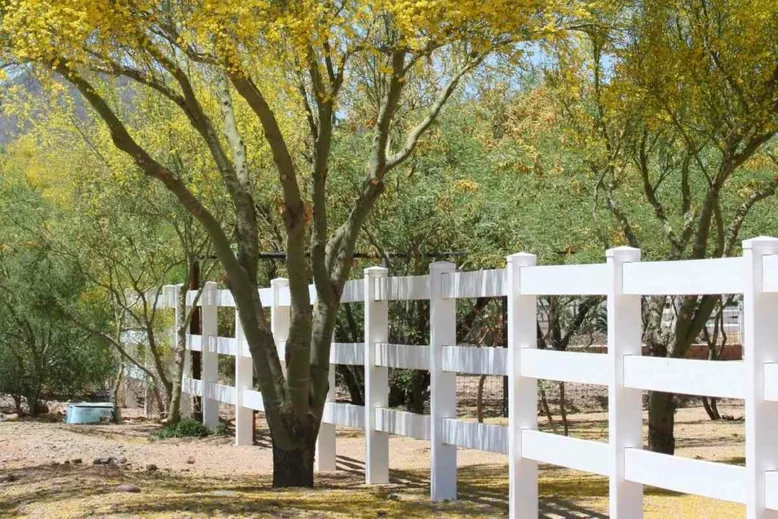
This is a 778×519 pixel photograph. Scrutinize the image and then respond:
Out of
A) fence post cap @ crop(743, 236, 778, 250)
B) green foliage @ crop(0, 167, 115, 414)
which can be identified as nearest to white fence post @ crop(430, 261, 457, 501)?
fence post cap @ crop(743, 236, 778, 250)

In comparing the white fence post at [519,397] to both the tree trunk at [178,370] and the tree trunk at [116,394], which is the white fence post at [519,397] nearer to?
the tree trunk at [178,370]

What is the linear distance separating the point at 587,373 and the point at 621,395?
0.43 metres

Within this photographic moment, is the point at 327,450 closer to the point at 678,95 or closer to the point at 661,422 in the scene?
the point at 661,422

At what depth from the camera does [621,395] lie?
6.85m

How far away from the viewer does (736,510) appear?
28.7 feet

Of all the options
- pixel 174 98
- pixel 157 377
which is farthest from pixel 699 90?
pixel 157 377

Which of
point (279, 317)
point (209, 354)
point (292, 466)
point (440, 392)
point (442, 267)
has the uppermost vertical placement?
point (442, 267)

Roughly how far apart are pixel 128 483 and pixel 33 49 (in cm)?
347

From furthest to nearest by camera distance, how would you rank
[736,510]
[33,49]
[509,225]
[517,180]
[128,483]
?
[517,180]
[509,225]
[128,483]
[736,510]
[33,49]

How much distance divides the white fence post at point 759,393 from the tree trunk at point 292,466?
4.89m

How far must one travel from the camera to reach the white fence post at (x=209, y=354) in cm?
1580

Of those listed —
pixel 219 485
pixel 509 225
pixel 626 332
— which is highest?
pixel 509 225

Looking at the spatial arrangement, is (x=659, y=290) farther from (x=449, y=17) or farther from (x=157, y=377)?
(x=157, y=377)

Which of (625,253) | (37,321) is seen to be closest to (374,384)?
(625,253)
